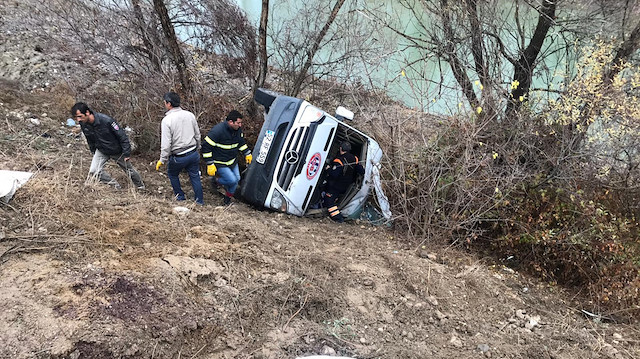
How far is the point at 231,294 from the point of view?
2.79 metres

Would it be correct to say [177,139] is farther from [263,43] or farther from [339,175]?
[263,43]

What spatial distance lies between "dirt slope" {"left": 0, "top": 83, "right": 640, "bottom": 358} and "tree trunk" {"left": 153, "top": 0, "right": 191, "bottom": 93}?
2772mm

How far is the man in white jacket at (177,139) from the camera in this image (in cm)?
435

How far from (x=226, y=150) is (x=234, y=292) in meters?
2.50

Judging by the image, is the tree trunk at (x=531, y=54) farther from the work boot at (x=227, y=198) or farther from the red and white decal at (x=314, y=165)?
the work boot at (x=227, y=198)

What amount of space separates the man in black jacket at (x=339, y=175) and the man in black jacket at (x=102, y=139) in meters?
2.57

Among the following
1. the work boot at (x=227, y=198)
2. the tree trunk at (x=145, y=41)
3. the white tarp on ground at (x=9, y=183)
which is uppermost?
the tree trunk at (x=145, y=41)

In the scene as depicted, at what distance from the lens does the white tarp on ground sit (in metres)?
3.21

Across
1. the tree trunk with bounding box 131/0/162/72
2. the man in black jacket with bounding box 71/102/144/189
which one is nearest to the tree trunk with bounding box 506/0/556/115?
the man in black jacket with bounding box 71/102/144/189

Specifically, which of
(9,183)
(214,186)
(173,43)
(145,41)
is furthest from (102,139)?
(145,41)

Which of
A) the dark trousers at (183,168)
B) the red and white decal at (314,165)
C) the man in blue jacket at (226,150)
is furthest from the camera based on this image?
the red and white decal at (314,165)

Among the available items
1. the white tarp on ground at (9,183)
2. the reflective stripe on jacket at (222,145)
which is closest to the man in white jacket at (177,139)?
the reflective stripe on jacket at (222,145)

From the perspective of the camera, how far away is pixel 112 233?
3.11m

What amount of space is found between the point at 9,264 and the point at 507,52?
7.06 meters
